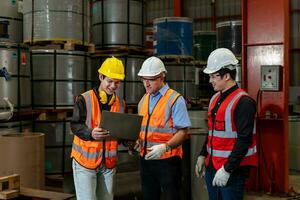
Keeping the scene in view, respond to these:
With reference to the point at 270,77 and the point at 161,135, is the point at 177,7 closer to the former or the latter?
the point at 270,77

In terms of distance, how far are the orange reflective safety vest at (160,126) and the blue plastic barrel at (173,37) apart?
4943 millimetres

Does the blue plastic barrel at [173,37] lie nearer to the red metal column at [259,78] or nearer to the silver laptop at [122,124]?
the red metal column at [259,78]

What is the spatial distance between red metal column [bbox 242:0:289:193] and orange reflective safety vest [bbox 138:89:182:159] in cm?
331

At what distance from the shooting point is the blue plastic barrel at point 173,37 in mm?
8828

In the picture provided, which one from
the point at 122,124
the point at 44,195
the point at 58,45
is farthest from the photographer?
the point at 58,45

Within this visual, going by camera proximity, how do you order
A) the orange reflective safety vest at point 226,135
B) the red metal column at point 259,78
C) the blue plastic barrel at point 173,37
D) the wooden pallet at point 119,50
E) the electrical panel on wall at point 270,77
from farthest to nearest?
the blue plastic barrel at point 173,37
the wooden pallet at point 119,50
the red metal column at point 259,78
the electrical panel on wall at point 270,77
the orange reflective safety vest at point 226,135

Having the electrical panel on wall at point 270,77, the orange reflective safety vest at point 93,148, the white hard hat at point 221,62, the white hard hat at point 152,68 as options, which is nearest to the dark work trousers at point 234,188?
the white hard hat at point 221,62

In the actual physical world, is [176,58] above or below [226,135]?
above

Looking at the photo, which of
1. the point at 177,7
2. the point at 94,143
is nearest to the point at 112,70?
the point at 94,143

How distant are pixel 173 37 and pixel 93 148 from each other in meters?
5.45

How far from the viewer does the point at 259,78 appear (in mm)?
7004

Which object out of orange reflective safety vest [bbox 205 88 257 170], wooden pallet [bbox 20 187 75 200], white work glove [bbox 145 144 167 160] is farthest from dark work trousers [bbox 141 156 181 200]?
wooden pallet [bbox 20 187 75 200]

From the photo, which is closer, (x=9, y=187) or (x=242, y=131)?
(x=242, y=131)

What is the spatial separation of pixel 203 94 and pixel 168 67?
8.99 ft
